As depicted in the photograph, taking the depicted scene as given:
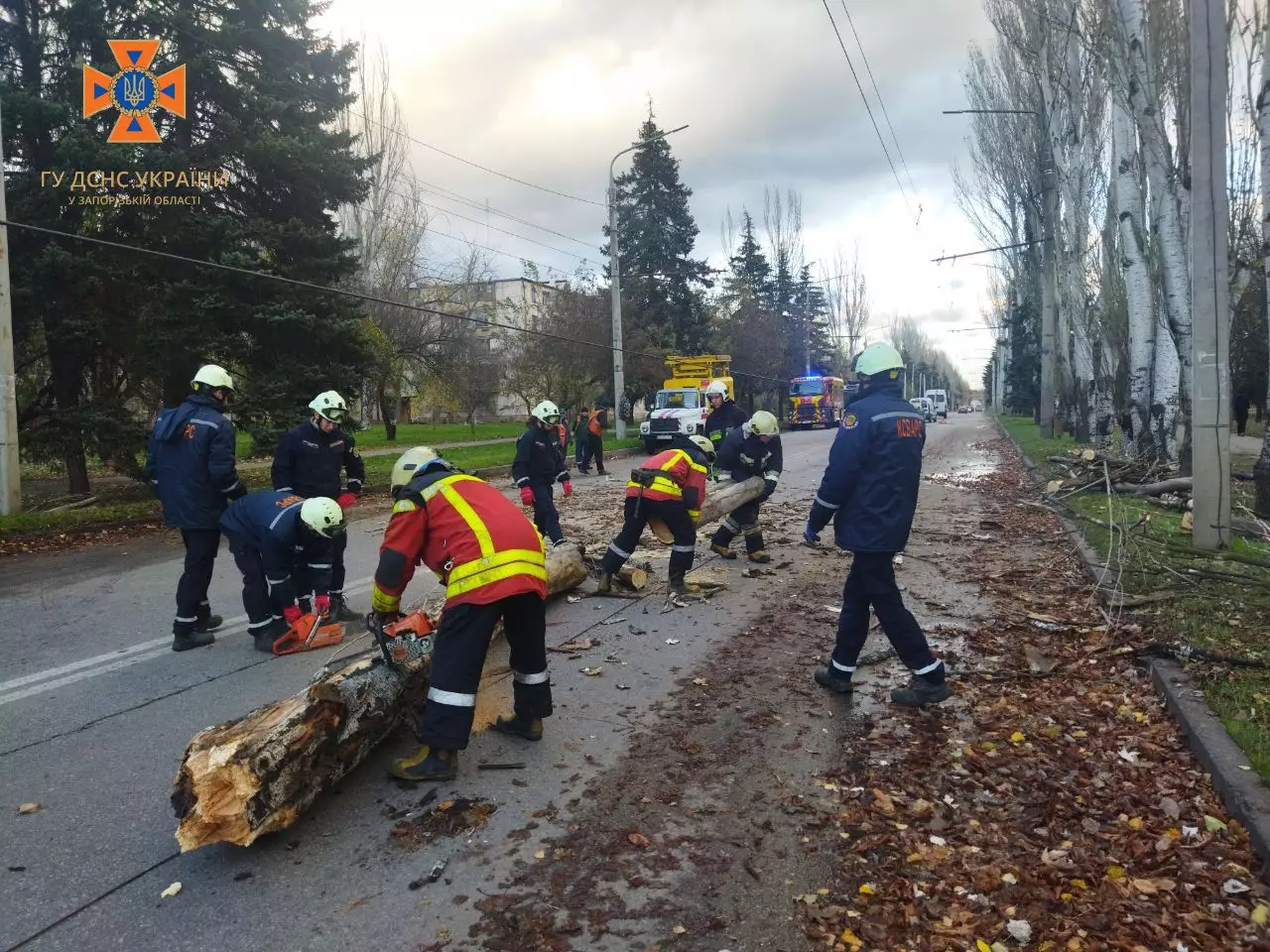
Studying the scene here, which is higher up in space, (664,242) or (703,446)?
(664,242)

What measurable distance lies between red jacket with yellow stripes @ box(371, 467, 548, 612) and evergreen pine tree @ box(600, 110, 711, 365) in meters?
37.9

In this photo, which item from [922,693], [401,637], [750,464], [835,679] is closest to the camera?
[401,637]

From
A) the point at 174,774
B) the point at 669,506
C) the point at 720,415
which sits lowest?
the point at 174,774

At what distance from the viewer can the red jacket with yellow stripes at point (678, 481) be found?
729 cm

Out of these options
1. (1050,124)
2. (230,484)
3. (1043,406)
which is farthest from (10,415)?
(1043,406)

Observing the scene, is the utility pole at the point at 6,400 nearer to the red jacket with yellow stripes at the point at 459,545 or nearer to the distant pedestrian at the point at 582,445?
the red jacket with yellow stripes at the point at 459,545

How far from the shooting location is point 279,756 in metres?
3.28

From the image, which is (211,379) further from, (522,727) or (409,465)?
(522,727)

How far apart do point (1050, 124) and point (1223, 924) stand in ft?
66.6

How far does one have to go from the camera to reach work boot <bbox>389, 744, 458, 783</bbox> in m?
3.81

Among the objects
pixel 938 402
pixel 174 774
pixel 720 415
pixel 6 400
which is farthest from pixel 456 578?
pixel 938 402

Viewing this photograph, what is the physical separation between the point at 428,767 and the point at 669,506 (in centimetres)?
390
